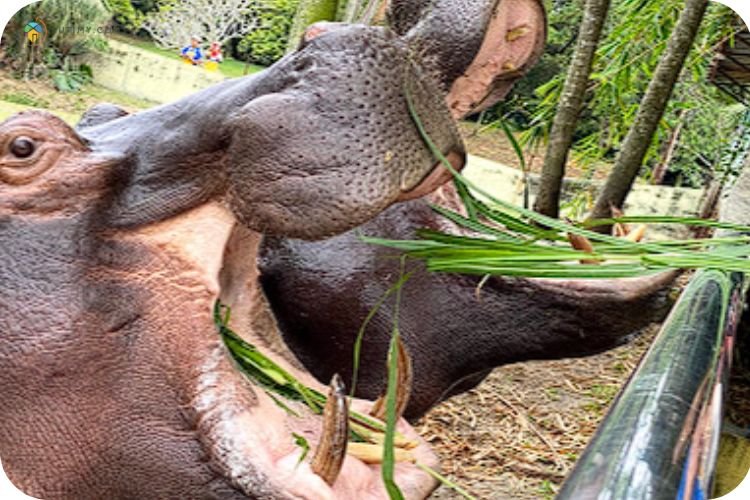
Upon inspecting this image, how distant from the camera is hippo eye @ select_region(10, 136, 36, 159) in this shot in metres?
0.88

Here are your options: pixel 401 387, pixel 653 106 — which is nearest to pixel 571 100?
pixel 653 106

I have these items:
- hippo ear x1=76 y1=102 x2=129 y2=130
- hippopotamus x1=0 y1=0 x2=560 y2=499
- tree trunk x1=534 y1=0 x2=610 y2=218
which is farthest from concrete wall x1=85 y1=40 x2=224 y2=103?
hippopotamus x1=0 y1=0 x2=560 y2=499

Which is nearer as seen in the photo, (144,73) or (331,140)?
(331,140)

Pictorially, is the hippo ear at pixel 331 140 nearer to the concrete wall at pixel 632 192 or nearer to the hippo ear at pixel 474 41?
the hippo ear at pixel 474 41

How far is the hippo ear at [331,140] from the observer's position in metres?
0.75

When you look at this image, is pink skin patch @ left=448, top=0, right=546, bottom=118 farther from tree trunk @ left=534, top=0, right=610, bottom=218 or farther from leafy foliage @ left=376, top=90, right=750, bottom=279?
tree trunk @ left=534, top=0, right=610, bottom=218

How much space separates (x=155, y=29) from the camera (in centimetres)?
626

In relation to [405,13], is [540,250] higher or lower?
lower

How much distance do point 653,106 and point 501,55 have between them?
65.4 inches

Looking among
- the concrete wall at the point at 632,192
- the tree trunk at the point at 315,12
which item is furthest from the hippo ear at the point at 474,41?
the concrete wall at the point at 632,192

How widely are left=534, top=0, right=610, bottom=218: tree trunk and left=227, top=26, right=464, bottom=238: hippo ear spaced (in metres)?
1.82

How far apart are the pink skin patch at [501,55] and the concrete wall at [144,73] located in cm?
375

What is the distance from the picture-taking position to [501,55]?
1020mm

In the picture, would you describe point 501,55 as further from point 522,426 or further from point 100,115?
point 522,426
